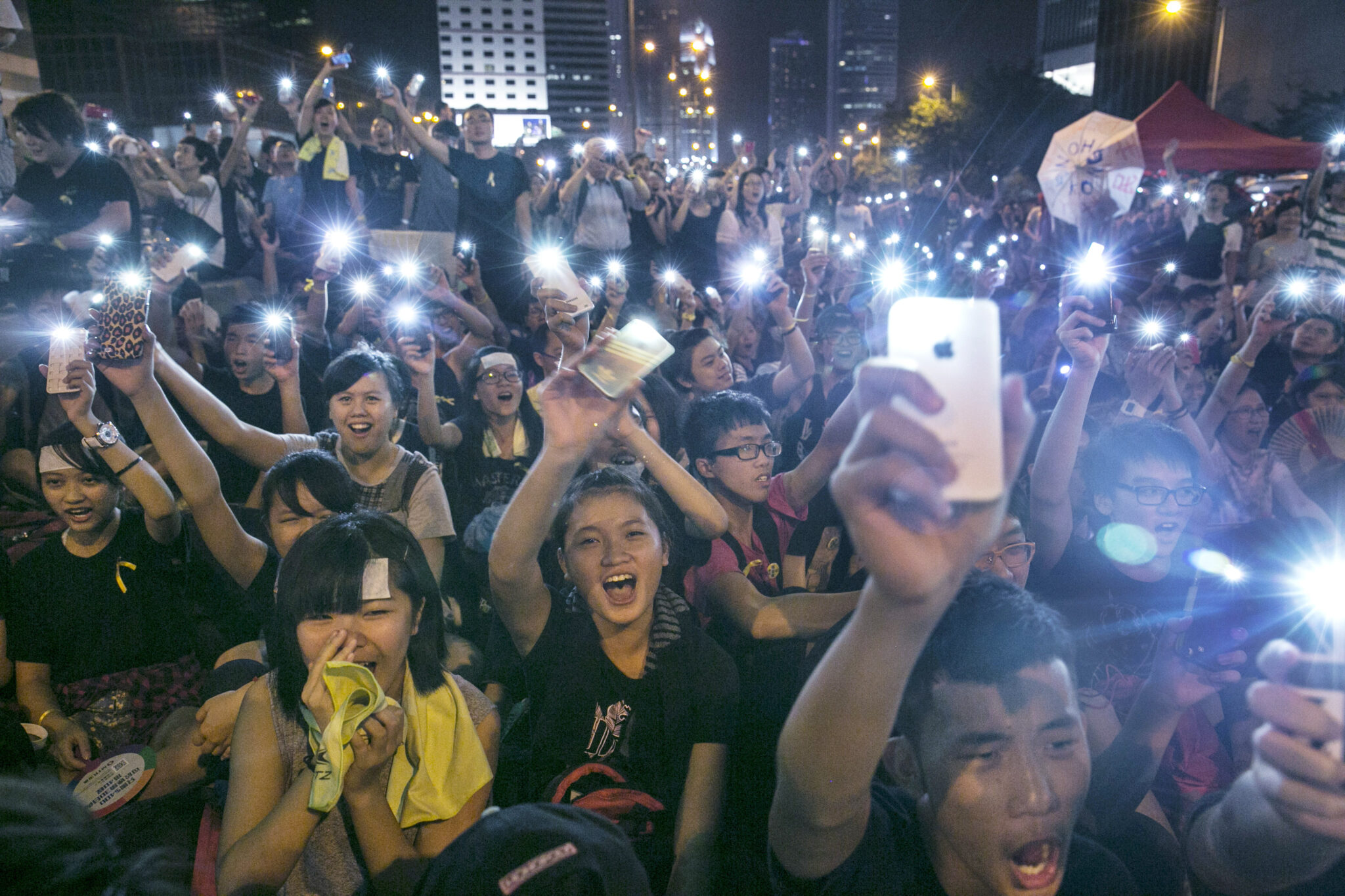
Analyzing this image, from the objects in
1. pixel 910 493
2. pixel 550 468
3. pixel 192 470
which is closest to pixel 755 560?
pixel 550 468

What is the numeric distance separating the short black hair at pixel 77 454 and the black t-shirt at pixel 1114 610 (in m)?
3.39

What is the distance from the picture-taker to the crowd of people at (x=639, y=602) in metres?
1.22

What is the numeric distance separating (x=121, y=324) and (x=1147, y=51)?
17262 millimetres

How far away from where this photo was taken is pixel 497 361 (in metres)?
4.01

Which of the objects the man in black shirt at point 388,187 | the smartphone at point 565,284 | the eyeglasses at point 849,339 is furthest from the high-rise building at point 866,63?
the smartphone at point 565,284

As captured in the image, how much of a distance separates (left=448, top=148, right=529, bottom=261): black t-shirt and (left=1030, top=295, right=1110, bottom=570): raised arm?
225 inches

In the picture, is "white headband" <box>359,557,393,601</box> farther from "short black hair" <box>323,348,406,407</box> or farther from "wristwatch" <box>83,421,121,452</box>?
"short black hair" <box>323,348,406,407</box>

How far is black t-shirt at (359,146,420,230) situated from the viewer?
8.20 meters

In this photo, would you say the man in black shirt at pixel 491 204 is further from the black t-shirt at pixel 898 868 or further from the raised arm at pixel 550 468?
the black t-shirt at pixel 898 868

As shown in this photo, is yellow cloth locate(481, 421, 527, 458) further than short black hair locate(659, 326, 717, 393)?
No

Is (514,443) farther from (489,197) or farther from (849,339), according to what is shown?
(489,197)

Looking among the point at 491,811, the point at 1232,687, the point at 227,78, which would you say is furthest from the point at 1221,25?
the point at 491,811

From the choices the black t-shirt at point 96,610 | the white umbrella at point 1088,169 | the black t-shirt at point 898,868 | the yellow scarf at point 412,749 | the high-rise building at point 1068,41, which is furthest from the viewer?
the high-rise building at point 1068,41

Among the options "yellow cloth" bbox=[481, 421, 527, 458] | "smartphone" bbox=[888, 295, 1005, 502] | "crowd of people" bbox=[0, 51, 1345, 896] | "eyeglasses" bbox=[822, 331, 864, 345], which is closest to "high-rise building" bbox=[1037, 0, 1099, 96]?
"crowd of people" bbox=[0, 51, 1345, 896]
